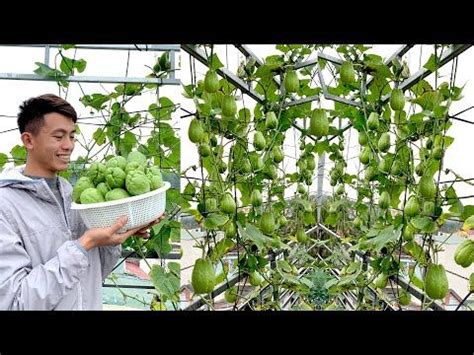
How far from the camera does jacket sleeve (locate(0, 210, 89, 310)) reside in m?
1.43

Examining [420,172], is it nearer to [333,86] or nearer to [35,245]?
[333,86]

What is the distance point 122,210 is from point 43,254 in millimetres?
261

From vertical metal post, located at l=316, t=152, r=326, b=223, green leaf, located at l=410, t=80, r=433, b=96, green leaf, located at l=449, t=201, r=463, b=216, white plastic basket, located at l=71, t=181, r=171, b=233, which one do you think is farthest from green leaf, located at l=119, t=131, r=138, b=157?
green leaf, located at l=449, t=201, r=463, b=216

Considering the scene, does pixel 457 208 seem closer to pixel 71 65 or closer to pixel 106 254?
pixel 106 254

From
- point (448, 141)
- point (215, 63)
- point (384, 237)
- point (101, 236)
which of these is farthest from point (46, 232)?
point (448, 141)

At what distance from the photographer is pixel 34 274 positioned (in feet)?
4.73

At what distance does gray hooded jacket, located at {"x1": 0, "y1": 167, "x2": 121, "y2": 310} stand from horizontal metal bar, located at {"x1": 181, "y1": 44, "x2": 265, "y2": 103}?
0.57 m

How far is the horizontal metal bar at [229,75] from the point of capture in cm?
182

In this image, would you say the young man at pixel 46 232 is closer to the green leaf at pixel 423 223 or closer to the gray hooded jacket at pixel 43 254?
the gray hooded jacket at pixel 43 254

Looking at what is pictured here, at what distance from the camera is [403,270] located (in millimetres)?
2215

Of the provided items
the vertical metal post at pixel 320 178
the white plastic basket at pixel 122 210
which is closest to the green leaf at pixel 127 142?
the white plastic basket at pixel 122 210
